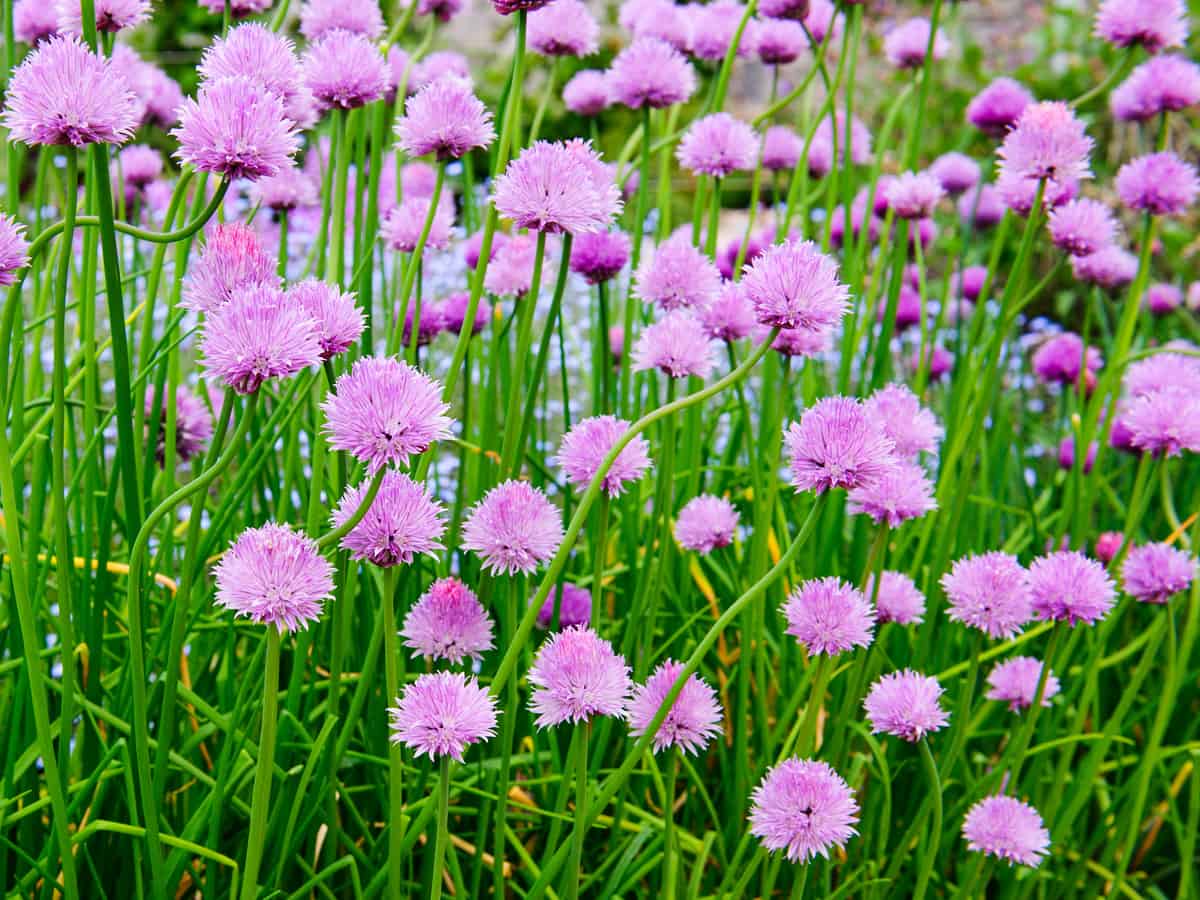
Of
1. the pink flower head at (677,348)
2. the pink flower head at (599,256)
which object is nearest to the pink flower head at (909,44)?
the pink flower head at (599,256)

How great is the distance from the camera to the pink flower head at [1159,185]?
5.48ft

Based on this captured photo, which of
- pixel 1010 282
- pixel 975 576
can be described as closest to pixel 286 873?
pixel 975 576

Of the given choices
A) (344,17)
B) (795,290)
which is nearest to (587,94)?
(344,17)

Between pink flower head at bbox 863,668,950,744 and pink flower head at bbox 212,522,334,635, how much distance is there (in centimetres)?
59

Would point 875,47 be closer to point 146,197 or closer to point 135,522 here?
point 146,197

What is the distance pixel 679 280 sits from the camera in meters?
1.34

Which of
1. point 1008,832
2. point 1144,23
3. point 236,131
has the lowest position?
point 1008,832

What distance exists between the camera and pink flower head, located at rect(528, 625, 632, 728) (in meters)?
0.99

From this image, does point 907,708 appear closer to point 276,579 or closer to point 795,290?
point 795,290

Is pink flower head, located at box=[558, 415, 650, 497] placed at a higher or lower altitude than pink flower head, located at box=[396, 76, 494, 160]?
lower

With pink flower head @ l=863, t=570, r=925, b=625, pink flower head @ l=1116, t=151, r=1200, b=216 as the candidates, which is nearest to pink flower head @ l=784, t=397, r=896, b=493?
pink flower head @ l=863, t=570, r=925, b=625

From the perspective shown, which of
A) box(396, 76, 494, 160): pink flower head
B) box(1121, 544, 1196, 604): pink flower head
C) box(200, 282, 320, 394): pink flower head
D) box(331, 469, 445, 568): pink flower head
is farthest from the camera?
box(1121, 544, 1196, 604): pink flower head

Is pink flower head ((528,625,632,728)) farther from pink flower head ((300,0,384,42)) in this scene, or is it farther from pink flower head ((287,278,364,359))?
pink flower head ((300,0,384,42))

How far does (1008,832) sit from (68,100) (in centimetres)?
110
